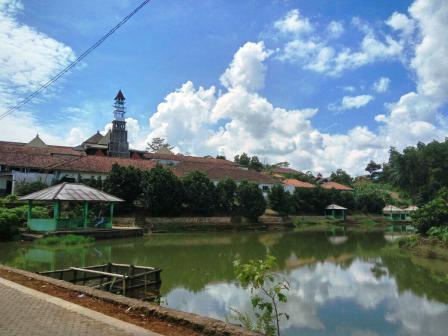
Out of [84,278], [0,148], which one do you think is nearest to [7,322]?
[84,278]

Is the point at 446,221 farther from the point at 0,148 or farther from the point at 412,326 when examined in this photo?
the point at 0,148

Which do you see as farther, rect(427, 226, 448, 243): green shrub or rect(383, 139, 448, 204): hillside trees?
rect(383, 139, 448, 204): hillside trees

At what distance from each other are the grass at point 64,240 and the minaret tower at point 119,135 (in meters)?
33.4

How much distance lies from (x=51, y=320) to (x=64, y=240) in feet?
54.8

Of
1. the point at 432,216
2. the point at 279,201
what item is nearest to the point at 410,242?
the point at 432,216

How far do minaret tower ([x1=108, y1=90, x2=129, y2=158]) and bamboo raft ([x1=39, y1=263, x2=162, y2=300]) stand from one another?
44.3m

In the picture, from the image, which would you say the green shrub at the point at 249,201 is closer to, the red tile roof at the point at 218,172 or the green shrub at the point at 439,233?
the red tile roof at the point at 218,172

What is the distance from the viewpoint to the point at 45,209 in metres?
28.0

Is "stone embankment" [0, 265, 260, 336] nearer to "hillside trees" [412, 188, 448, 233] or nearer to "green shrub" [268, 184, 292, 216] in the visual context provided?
"hillside trees" [412, 188, 448, 233]

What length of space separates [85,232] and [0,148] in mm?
19285

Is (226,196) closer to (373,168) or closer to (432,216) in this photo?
(432,216)

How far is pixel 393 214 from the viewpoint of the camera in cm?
5403

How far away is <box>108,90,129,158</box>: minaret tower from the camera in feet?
180

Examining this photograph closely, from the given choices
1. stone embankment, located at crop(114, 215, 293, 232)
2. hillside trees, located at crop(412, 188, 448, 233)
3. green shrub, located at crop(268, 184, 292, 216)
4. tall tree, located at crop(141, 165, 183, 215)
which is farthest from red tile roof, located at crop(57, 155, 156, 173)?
hillside trees, located at crop(412, 188, 448, 233)
